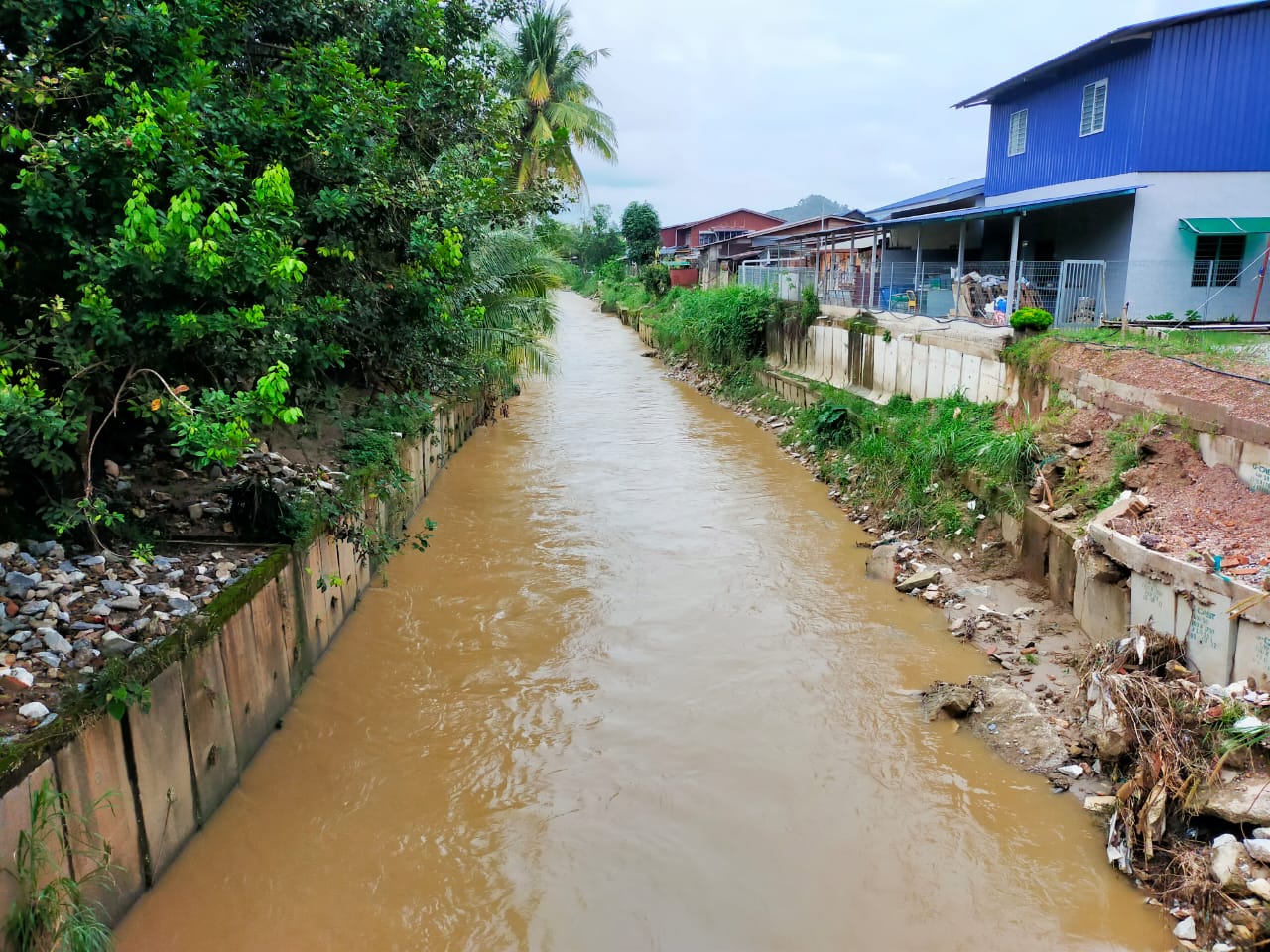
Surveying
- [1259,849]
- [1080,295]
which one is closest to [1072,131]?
[1080,295]

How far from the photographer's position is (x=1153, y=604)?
689 cm

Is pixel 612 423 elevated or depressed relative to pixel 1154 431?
depressed

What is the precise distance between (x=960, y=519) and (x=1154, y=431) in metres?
2.48

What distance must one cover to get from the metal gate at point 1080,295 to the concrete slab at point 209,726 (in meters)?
13.8

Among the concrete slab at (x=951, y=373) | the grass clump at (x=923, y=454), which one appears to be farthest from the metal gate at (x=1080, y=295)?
the grass clump at (x=923, y=454)

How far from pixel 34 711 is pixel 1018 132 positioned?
2343 centimetres

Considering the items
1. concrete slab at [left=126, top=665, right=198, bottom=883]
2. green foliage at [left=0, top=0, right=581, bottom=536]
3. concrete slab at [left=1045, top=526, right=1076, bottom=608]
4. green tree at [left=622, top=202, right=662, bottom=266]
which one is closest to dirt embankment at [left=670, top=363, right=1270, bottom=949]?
concrete slab at [left=1045, top=526, right=1076, bottom=608]

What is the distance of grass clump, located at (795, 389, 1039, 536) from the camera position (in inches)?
412

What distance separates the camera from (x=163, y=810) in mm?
4965

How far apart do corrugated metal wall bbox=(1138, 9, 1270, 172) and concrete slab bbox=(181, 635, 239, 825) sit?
18421 mm

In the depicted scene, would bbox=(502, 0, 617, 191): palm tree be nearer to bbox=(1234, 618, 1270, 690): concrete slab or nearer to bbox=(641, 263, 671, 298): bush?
bbox=(641, 263, 671, 298): bush

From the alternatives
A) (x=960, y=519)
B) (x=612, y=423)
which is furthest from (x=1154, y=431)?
(x=612, y=423)

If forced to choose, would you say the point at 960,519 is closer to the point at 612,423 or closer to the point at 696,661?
the point at 696,661

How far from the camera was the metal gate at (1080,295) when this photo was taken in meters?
14.8
